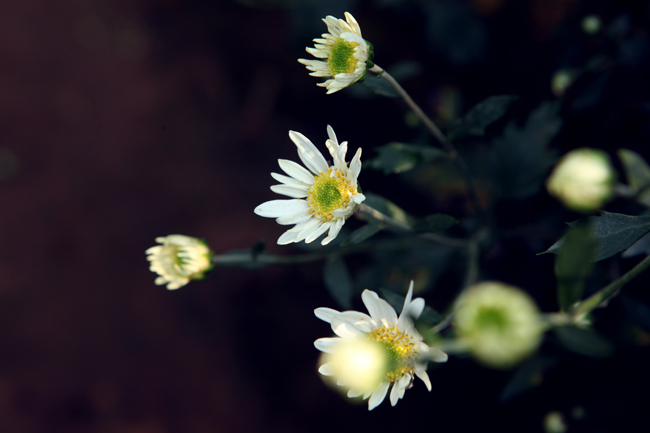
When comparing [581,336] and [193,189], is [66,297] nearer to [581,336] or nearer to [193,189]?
[193,189]

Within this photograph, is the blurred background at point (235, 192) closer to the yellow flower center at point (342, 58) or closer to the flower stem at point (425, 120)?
the flower stem at point (425, 120)

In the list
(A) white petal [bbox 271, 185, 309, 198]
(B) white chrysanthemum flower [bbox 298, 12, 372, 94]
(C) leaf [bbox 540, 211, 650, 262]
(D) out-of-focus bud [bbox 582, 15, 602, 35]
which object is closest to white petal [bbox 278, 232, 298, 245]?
(A) white petal [bbox 271, 185, 309, 198]

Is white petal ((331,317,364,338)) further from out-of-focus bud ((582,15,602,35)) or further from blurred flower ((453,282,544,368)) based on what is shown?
out-of-focus bud ((582,15,602,35))

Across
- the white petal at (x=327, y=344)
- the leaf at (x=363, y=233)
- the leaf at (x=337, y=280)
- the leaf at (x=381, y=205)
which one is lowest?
the white petal at (x=327, y=344)

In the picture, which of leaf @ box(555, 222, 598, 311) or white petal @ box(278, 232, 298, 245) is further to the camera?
white petal @ box(278, 232, 298, 245)

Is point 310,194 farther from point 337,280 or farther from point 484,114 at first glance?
point 484,114

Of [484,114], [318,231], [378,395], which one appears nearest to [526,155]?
[484,114]

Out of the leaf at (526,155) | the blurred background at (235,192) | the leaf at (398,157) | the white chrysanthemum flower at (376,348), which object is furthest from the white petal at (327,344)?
the leaf at (526,155)
